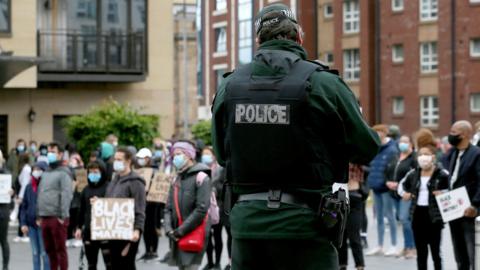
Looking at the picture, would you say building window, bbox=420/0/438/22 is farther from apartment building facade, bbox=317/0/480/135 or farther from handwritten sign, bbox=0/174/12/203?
handwritten sign, bbox=0/174/12/203

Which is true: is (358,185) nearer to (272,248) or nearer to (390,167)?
(390,167)

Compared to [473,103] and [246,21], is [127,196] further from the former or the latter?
[473,103]

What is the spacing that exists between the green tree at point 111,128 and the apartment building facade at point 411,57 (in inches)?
1396

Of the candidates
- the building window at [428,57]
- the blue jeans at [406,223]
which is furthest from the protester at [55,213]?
the building window at [428,57]

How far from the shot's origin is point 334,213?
5.75m

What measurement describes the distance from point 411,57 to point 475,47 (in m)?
4.59

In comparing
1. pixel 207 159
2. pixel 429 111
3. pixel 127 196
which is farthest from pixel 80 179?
pixel 429 111

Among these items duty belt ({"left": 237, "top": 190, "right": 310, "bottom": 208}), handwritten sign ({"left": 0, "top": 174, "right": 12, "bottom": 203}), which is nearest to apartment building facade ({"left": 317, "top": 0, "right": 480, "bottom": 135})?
handwritten sign ({"left": 0, "top": 174, "right": 12, "bottom": 203})

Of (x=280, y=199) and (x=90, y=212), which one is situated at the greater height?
(x=280, y=199)

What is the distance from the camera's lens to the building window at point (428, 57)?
6694 centimetres

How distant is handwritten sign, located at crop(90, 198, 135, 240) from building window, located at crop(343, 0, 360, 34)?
57.1 metres

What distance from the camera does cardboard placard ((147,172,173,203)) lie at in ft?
64.8

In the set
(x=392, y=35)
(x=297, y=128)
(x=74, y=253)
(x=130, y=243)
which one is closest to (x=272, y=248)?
(x=297, y=128)

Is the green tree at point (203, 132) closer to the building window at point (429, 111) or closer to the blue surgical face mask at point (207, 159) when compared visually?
the blue surgical face mask at point (207, 159)
